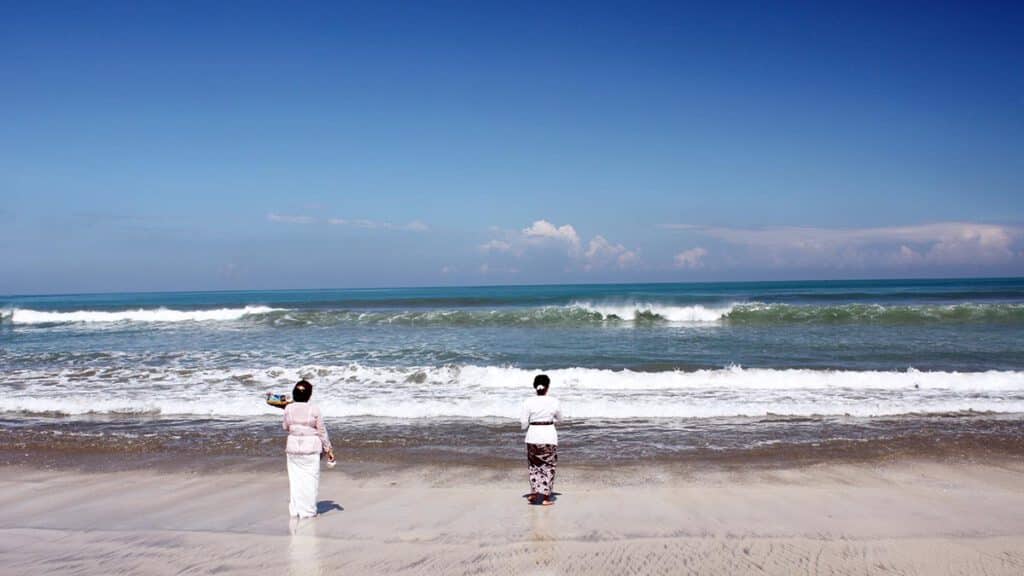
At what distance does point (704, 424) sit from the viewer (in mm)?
10320

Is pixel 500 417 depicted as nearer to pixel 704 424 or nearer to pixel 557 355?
pixel 704 424

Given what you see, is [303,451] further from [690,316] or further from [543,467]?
[690,316]

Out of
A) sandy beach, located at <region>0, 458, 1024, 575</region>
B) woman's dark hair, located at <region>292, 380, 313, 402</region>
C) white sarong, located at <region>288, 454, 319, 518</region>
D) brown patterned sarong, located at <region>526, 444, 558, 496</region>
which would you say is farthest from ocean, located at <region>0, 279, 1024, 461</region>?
woman's dark hair, located at <region>292, 380, 313, 402</region>

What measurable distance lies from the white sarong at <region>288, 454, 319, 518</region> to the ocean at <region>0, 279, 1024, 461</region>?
8.52 feet

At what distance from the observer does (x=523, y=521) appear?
5.94 metres

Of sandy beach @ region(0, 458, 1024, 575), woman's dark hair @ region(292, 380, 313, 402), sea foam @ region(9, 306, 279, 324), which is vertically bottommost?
sandy beach @ region(0, 458, 1024, 575)

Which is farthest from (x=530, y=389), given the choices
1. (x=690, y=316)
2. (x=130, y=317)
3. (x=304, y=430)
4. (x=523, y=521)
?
(x=130, y=317)

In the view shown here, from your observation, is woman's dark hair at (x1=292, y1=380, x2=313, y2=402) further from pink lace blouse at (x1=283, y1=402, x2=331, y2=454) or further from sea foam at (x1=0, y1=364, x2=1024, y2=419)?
sea foam at (x1=0, y1=364, x2=1024, y2=419)

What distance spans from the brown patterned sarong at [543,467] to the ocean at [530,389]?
2.05 m

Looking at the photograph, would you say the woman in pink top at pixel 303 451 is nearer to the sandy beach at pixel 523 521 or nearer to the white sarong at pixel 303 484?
the white sarong at pixel 303 484

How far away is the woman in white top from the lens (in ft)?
21.0

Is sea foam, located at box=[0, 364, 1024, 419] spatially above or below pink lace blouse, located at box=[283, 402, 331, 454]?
below

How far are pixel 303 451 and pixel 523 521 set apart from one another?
6.87ft

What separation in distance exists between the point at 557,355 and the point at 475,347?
3.22 m
